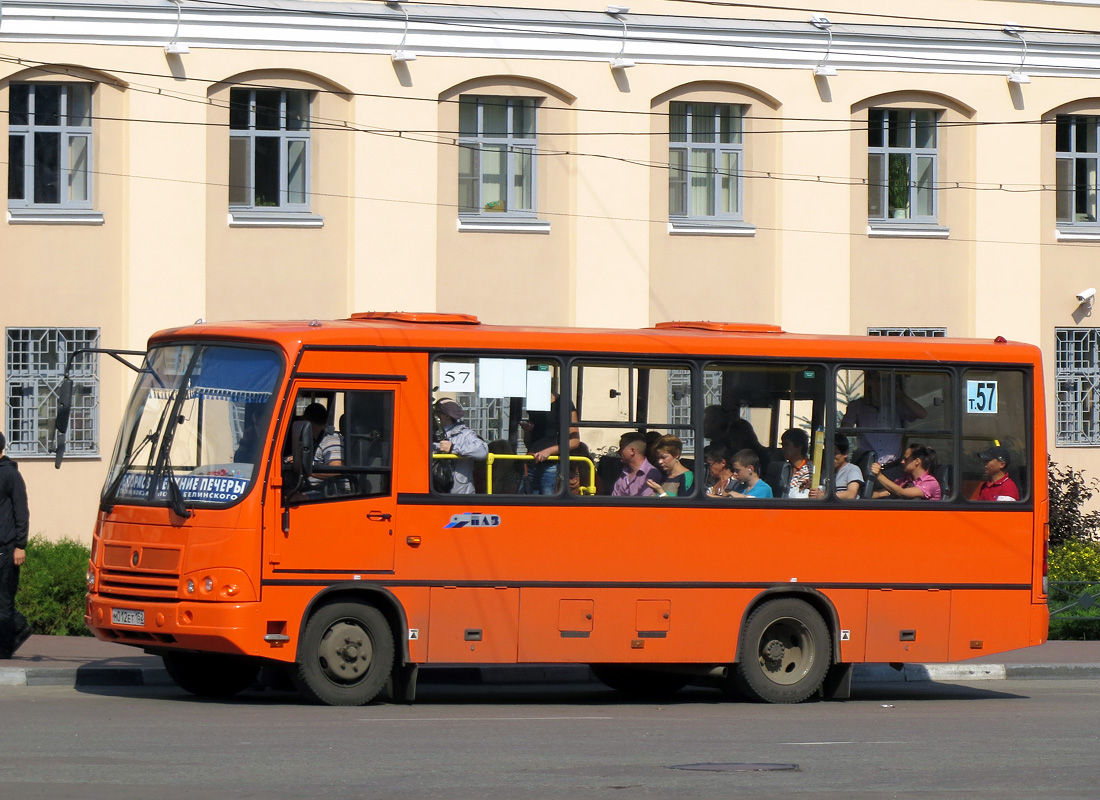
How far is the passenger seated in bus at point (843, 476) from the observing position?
14.8m

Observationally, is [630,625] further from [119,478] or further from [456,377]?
[119,478]

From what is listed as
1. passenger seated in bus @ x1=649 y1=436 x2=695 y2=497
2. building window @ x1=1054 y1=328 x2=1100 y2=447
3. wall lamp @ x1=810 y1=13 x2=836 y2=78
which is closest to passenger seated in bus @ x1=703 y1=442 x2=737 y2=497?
passenger seated in bus @ x1=649 y1=436 x2=695 y2=497

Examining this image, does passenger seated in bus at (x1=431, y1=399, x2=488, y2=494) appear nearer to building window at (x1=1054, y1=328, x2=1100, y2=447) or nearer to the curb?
the curb

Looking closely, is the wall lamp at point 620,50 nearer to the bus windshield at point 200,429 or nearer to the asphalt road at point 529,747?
the asphalt road at point 529,747

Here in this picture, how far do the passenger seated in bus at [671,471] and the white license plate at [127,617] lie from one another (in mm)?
3927

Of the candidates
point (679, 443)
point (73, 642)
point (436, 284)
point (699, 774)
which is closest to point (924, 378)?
point (679, 443)

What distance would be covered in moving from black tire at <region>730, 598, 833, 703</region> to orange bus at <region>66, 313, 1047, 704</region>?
0.02 m

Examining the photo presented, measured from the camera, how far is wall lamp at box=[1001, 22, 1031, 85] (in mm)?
28078

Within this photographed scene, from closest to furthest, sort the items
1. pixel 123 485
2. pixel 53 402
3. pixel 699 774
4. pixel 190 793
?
1. pixel 190 793
2. pixel 699 774
3. pixel 123 485
4. pixel 53 402

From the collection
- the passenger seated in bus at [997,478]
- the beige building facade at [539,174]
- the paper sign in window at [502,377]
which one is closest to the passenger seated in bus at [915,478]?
the passenger seated in bus at [997,478]

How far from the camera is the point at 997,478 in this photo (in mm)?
15227

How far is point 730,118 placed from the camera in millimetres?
27359

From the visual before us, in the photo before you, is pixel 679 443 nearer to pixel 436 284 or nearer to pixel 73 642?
pixel 73 642

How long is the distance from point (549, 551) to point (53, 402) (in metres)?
12.3
